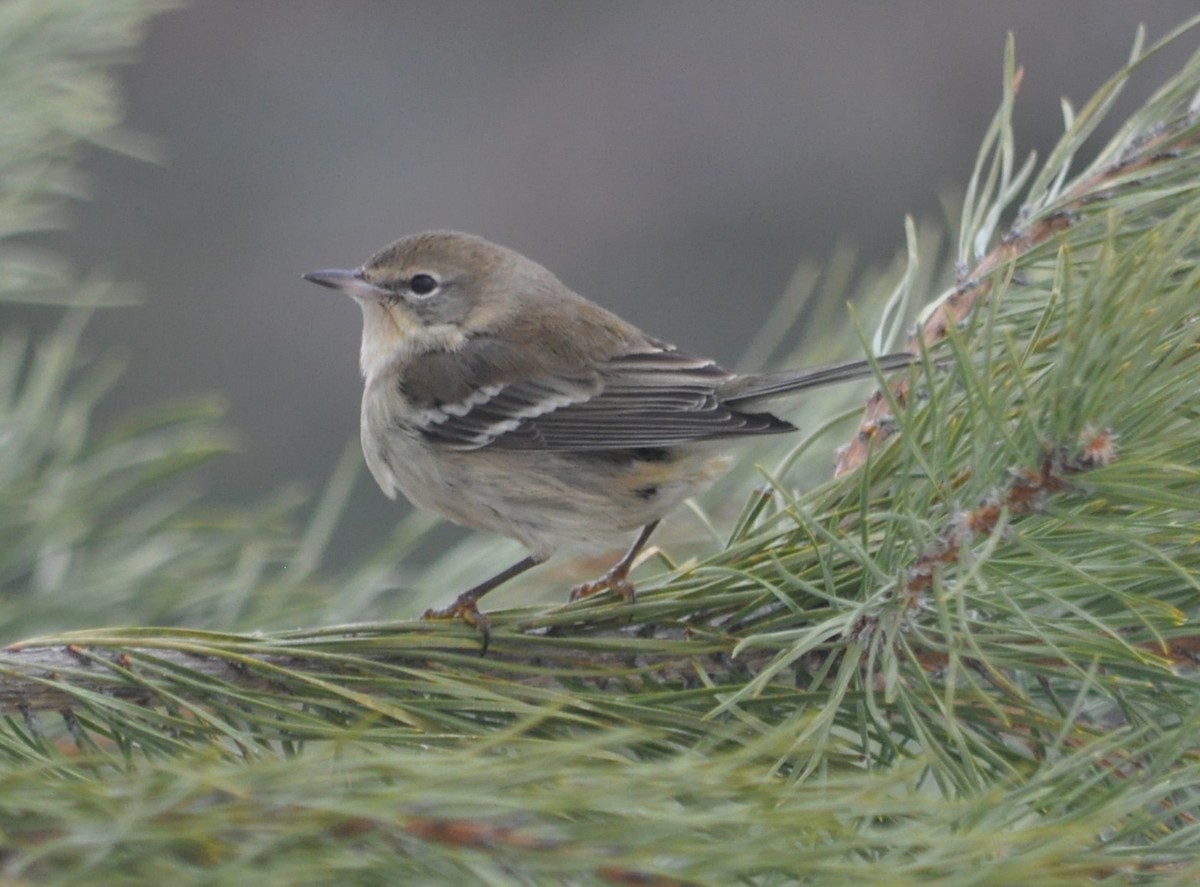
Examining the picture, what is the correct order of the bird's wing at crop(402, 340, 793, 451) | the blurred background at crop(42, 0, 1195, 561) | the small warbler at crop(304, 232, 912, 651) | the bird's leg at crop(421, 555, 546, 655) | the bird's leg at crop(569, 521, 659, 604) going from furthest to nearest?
the blurred background at crop(42, 0, 1195, 561) → the bird's wing at crop(402, 340, 793, 451) → the small warbler at crop(304, 232, 912, 651) → the bird's leg at crop(569, 521, 659, 604) → the bird's leg at crop(421, 555, 546, 655)

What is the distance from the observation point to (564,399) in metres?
2.64

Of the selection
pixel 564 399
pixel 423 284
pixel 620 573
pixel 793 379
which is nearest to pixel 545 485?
pixel 564 399

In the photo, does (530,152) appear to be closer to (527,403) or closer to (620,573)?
(527,403)

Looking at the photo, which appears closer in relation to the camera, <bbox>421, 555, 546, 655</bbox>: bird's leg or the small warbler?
<bbox>421, 555, 546, 655</bbox>: bird's leg

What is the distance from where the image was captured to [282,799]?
805 mm

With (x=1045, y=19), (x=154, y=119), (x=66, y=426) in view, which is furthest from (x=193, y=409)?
(x=1045, y=19)

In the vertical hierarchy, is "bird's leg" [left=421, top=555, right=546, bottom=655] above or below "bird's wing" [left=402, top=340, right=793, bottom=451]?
below

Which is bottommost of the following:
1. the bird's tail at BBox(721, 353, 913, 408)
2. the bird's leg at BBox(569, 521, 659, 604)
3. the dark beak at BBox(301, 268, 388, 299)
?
the bird's leg at BBox(569, 521, 659, 604)

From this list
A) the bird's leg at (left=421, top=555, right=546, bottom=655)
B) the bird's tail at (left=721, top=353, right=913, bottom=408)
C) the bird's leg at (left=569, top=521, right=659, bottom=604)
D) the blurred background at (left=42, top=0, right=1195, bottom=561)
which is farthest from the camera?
the blurred background at (left=42, top=0, right=1195, bottom=561)

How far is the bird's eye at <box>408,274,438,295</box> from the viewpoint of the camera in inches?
118

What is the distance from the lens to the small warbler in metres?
2.27

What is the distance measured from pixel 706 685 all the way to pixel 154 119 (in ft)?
18.4

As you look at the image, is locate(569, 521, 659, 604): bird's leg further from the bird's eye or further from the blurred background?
the blurred background

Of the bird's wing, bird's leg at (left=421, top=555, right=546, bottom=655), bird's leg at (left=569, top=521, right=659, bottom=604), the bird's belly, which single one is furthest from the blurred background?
bird's leg at (left=421, top=555, right=546, bottom=655)
